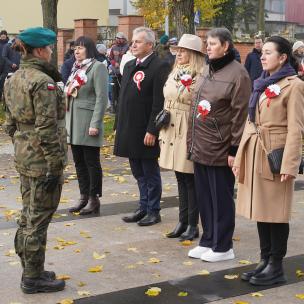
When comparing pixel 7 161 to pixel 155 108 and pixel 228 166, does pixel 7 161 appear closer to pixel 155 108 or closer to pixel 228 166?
pixel 155 108

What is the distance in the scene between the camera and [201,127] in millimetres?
6078

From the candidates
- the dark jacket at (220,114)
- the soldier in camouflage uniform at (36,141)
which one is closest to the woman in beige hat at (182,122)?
the dark jacket at (220,114)

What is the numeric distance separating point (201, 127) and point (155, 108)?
1.12 metres

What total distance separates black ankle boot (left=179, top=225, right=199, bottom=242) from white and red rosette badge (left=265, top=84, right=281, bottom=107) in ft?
6.31

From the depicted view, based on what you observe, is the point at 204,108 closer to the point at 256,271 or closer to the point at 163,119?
the point at 163,119

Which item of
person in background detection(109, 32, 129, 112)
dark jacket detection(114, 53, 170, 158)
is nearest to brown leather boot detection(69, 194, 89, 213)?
dark jacket detection(114, 53, 170, 158)

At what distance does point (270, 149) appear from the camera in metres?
5.43

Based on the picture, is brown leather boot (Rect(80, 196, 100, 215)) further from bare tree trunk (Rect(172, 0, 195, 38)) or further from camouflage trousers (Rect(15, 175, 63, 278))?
bare tree trunk (Rect(172, 0, 195, 38))

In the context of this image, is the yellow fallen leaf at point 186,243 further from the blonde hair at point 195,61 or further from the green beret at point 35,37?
the green beret at point 35,37

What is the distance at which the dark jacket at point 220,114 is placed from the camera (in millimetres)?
5891

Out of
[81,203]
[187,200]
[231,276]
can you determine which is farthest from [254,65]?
[231,276]

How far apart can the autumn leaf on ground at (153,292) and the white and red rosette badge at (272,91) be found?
162 centimetres

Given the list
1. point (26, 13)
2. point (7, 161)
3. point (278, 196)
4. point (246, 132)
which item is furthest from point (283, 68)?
point (26, 13)

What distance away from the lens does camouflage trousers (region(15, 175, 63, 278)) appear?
208 inches
